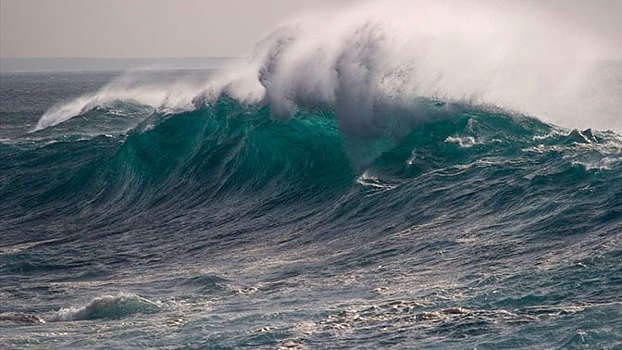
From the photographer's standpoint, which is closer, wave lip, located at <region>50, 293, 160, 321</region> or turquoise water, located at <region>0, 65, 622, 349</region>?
turquoise water, located at <region>0, 65, 622, 349</region>

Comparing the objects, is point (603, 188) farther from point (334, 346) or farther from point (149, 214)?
point (149, 214)

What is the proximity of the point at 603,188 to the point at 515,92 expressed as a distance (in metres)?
7.96

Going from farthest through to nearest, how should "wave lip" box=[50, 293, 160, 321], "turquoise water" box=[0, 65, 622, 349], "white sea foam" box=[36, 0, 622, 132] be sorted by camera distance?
"white sea foam" box=[36, 0, 622, 132], "wave lip" box=[50, 293, 160, 321], "turquoise water" box=[0, 65, 622, 349]

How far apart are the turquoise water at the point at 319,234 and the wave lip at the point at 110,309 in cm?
3

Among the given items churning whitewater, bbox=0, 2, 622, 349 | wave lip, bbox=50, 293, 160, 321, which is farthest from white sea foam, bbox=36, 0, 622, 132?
wave lip, bbox=50, 293, 160, 321

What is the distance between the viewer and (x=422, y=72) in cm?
2186

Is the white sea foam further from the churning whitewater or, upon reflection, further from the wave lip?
the wave lip

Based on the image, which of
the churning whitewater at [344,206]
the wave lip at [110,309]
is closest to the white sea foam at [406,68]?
the churning whitewater at [344,206]

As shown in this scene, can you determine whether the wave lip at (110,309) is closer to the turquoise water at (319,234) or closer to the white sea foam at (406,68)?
the turquoise water at (319,234)

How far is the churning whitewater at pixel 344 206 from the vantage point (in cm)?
1076

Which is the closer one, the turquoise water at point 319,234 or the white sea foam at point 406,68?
the turquoise water at point 319,234

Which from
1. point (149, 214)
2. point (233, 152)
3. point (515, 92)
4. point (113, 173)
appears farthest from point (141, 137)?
point (515, 92)

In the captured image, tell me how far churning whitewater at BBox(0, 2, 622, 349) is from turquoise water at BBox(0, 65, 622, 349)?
0.17 feet

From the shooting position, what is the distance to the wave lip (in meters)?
12.1
